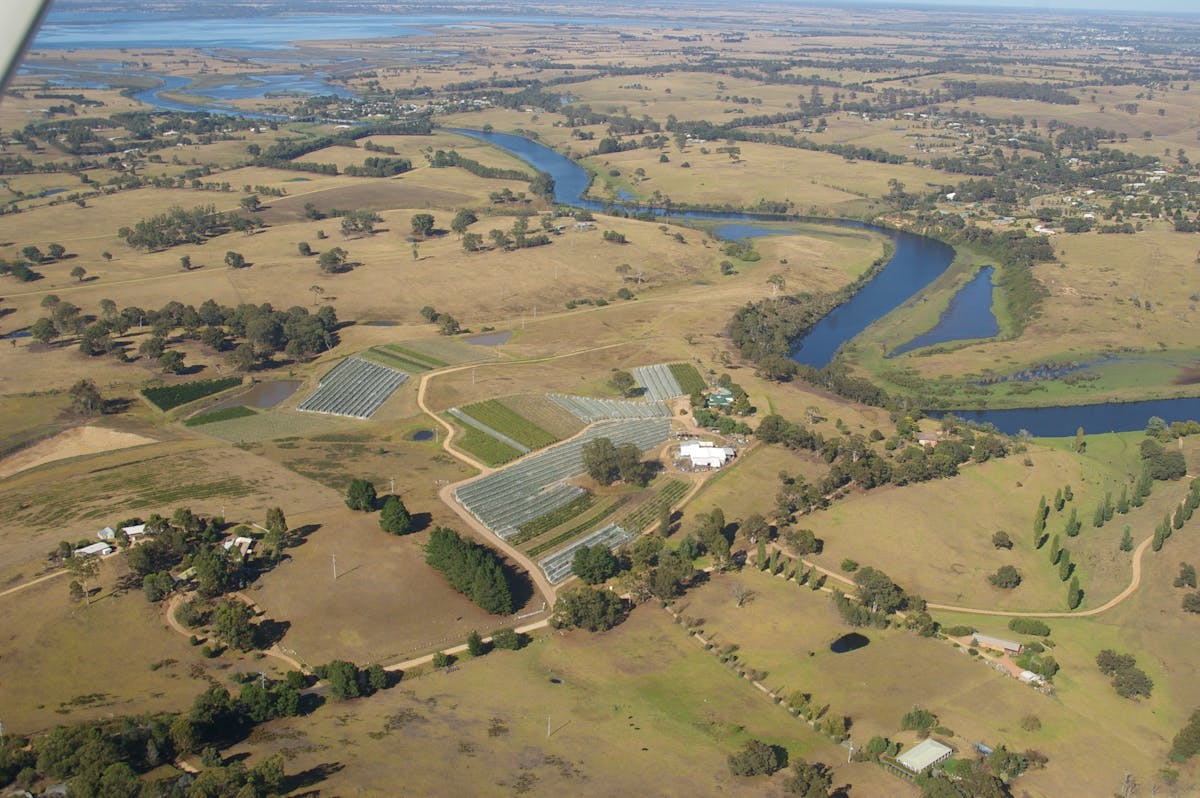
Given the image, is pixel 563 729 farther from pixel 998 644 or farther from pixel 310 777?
pixel 998 644

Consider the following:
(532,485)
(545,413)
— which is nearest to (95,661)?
(532,485)

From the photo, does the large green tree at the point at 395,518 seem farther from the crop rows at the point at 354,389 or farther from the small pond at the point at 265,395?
the small pond at the point at 265,395

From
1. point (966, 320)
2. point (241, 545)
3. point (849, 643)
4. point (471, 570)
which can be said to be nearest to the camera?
point (849, 643)

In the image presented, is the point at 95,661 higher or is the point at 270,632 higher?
the point at 95,661

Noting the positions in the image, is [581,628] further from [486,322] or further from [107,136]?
[107,136]

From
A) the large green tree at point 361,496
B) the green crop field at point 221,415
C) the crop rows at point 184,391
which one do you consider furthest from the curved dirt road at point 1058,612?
the crop rows at point 184,391

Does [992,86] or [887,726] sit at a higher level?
[992,86]

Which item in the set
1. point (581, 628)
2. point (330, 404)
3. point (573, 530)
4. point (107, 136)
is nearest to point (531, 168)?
point (107, 136)
